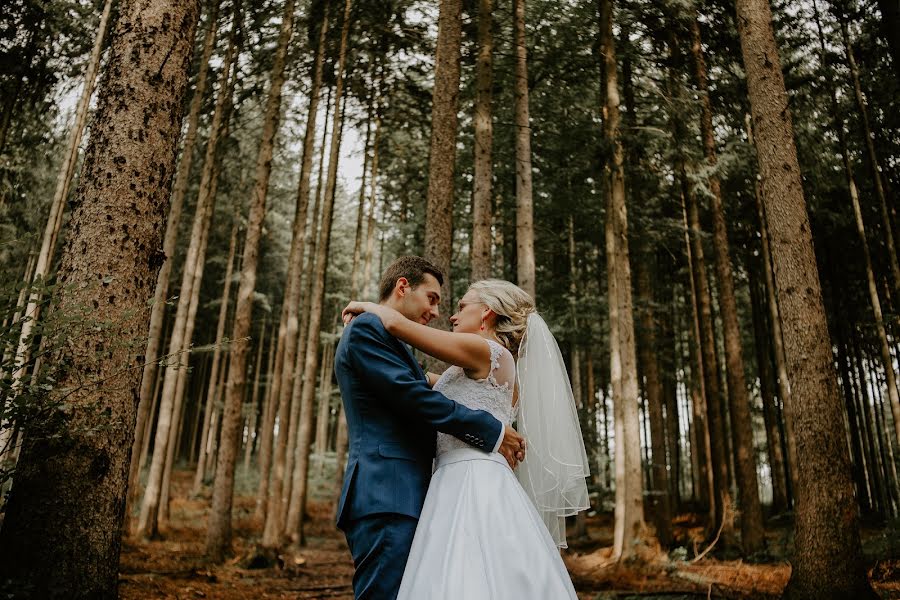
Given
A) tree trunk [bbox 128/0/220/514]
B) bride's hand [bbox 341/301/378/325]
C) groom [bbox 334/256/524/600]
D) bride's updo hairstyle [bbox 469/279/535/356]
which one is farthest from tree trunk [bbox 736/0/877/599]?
tree trunk [bbox 128/0/220/514]

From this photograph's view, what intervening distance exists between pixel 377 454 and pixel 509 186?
13846 mm

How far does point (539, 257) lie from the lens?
17125mm

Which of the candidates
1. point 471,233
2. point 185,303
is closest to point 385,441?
point 185,303

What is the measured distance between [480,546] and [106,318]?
7.67 feet

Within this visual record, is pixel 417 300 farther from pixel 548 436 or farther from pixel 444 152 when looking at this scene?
pixel 444 152

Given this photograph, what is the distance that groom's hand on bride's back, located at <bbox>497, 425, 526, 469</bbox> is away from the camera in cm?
304

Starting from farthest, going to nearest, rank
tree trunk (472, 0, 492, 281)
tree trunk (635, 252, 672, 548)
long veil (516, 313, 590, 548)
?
tree trunk (635, 252, 672, 548) < tree trunk (472, 0, 492, 281) < long veil (516, 313, 590, 548)

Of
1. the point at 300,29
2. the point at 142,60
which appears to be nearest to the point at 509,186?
the point at 300,29

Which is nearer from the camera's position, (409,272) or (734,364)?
(409,272)

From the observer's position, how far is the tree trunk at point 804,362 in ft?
18.4

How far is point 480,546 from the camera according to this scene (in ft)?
8.51

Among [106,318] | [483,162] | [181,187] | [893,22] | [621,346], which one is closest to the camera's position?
[106,318]

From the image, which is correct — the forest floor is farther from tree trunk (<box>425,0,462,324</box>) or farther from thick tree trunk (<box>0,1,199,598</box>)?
tree trunk (<box>425,0,462,324</box>)

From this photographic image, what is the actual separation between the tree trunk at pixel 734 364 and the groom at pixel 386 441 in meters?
10.5
